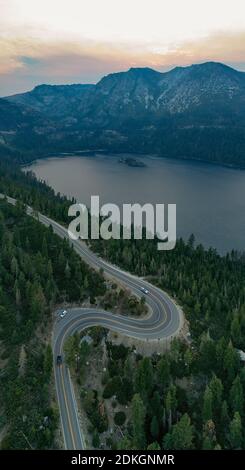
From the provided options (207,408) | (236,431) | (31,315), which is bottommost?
(236,431)

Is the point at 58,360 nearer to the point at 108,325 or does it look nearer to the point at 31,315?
the point at 31,315

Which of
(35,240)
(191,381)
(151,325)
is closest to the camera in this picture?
(191,381)

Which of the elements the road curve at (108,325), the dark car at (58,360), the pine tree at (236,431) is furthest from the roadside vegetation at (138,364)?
the dark car at (58,360)

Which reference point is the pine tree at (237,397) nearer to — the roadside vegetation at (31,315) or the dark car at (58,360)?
the roadside vegetation at (31,315)

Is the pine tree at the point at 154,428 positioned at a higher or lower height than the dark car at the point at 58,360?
lower

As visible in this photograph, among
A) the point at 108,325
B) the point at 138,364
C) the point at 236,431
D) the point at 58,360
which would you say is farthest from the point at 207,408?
the point at 58,360

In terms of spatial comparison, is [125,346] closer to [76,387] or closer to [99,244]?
[76,387]

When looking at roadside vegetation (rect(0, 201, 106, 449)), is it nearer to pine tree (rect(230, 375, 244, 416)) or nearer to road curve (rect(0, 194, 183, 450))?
road curve (rect(0, 194, 183, 450))
